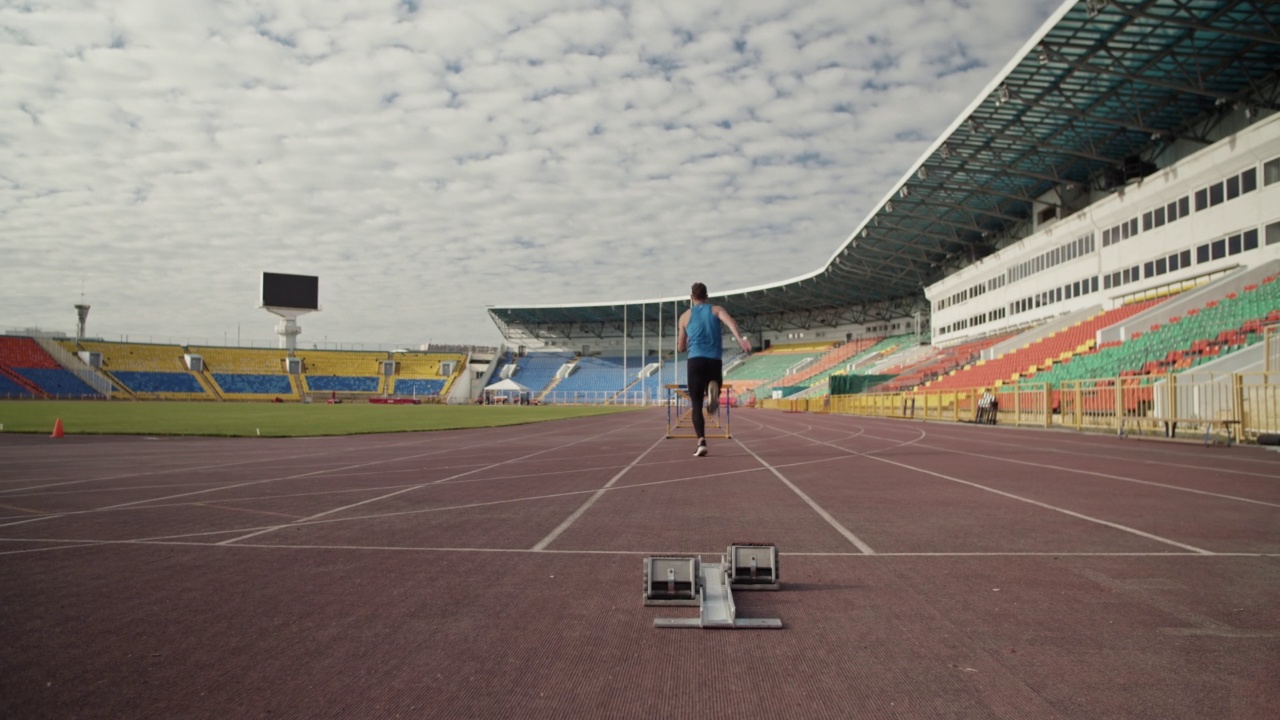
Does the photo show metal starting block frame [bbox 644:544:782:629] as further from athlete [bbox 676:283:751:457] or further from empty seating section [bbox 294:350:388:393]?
empty seating section [bbox 294:350:388:393]

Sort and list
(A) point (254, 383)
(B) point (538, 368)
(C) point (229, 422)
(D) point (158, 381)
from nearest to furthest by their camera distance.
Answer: (C) point (229, 422) → (D) point (158, 381) → (A) point (254, 383) → (B) point (538, 368)

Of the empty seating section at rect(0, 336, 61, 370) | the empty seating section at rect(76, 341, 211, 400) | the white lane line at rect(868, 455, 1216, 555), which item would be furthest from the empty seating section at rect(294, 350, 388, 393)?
the white lane line at rect(868, 455, 1216, 555)

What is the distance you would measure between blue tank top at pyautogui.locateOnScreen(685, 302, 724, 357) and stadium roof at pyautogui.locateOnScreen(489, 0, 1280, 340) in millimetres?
23153

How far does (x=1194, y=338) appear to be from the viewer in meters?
22.9

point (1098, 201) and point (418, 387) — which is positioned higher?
point (1098, 201)

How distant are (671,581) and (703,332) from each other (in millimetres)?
6841

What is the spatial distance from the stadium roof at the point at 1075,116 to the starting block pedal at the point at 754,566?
93.1 ft

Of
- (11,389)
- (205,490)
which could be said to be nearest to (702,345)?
(205,490)

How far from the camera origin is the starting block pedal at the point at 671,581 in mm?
3227

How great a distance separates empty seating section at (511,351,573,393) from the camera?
99181mm

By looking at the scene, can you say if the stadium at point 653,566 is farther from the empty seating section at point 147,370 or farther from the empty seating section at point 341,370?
the empty seating section at point 341,370

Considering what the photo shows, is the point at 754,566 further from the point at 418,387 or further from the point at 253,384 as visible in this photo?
the point at 418,387

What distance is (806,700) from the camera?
2.19 meters

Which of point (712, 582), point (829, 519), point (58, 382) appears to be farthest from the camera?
point (58, 382)
